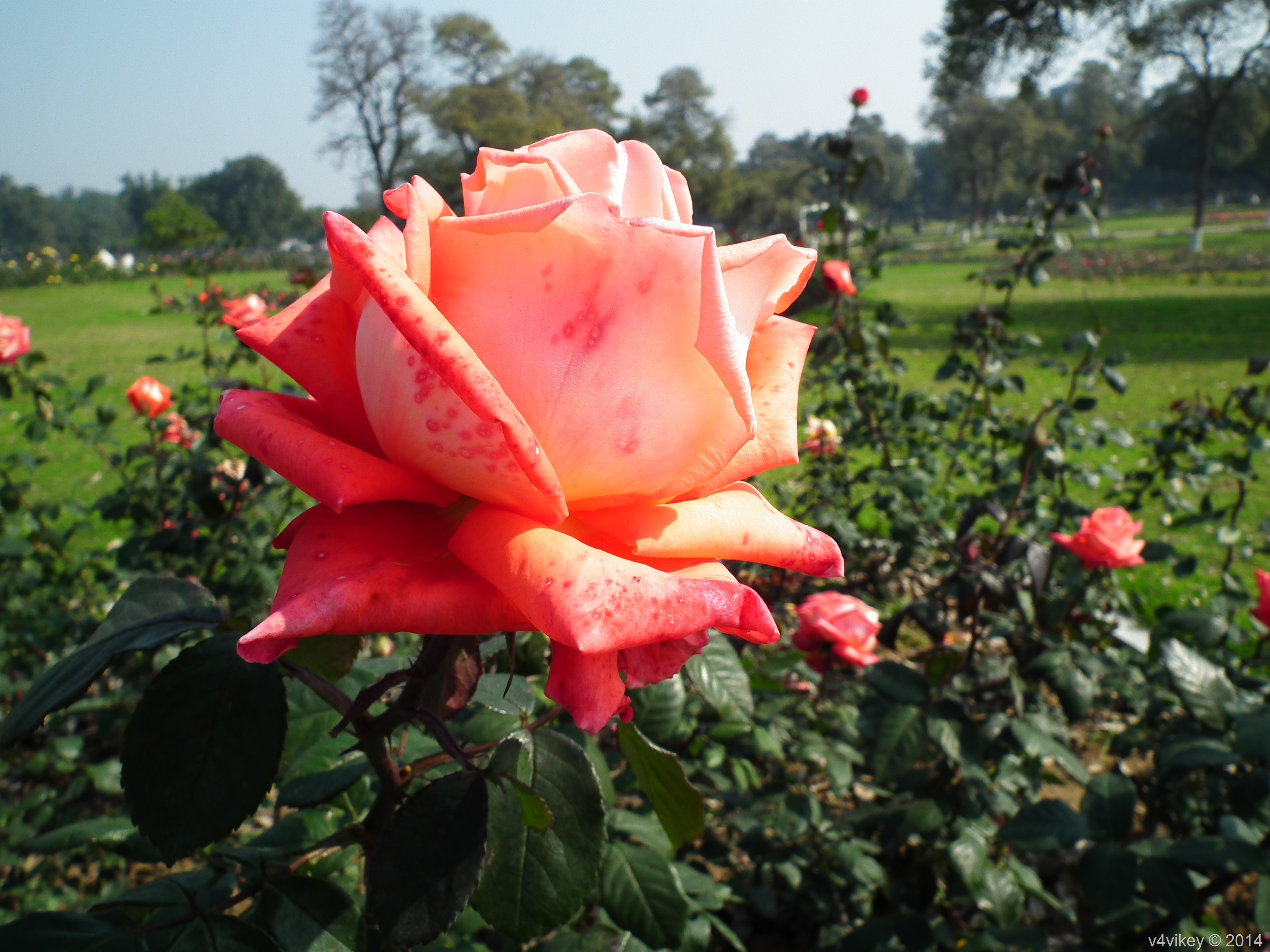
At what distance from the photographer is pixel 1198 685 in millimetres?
1271

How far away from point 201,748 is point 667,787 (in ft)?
1.08

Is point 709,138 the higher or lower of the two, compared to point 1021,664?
higher

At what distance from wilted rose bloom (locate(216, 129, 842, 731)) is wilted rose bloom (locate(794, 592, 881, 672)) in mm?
1055

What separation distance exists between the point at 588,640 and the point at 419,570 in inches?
4.3

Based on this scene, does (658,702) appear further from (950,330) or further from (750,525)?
(950,330)

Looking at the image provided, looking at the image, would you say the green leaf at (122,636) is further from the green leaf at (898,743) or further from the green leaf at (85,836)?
the green leaf at (898,743)

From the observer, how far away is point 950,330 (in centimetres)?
1037

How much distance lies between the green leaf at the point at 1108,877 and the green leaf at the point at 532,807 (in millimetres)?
969

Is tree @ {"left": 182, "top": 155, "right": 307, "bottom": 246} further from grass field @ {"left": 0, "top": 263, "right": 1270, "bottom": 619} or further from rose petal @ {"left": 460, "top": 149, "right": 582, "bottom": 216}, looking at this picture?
rose petal @ {"left": 460, "top": 149, "right": 582, "bottom": 216}

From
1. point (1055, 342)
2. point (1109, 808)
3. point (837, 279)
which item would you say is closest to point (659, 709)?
point (1109, 808)

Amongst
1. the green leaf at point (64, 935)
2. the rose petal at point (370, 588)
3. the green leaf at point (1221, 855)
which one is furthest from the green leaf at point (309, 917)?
the green leaf at point (1221, 855)

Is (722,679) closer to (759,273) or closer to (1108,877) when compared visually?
(759,273)

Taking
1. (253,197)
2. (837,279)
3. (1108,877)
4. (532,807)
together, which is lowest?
(1108,877)

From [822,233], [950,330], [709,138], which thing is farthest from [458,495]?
[709,138]
